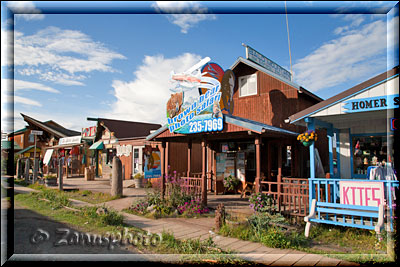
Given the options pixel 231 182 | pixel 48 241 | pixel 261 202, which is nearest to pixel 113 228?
pixel 48 241

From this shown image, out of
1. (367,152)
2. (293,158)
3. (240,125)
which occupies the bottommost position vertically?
(293,158)

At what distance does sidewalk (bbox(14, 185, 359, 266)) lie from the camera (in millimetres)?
4973

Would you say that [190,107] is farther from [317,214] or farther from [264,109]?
[317,214]

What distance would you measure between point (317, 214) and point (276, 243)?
6.41ft

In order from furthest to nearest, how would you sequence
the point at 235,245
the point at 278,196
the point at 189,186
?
1. the point at 189,186
2. the point at 278,196
3. the point at 235,245

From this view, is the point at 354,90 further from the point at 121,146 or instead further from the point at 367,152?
the point at 121,146

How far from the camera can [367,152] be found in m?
9.10

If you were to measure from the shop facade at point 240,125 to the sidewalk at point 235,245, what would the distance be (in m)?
1.74

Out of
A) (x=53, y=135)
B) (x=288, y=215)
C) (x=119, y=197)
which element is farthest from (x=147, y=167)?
(x=53, y=135)

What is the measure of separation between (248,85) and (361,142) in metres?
5.30

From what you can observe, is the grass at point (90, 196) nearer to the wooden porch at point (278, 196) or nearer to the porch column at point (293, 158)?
the wooden porch at point (278, 196)

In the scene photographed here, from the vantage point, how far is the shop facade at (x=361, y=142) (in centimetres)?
618

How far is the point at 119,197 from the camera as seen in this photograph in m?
11.6

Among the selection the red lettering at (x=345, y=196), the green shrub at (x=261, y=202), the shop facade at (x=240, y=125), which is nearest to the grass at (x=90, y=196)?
the shop facade at (x=240, y=125)
